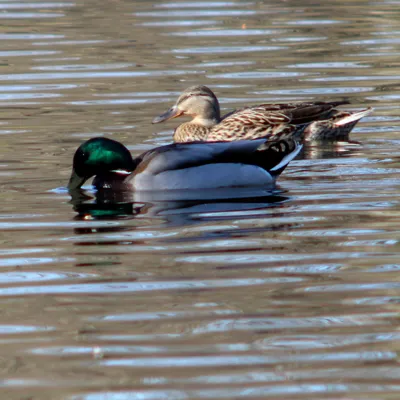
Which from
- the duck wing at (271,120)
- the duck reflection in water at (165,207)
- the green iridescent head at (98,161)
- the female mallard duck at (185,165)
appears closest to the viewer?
the duck reflection in water at (165,207)

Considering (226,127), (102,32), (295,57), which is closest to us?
(226,127)

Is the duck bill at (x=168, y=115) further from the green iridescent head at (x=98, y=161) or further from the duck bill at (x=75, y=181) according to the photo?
the duck bill at (x=75, y=181)

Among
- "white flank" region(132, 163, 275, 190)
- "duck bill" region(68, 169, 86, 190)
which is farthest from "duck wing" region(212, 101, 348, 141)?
"duck bill" region(68, 169, 86, 190)

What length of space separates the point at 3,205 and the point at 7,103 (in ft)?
16.6

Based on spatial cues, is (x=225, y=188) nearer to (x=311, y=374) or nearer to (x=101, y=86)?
(x=311, y=374)

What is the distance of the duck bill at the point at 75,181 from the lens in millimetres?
9477

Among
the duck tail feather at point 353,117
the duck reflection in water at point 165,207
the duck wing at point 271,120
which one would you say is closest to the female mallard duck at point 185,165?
the duck reflection in water at point 165,207

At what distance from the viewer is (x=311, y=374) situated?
4.66 m

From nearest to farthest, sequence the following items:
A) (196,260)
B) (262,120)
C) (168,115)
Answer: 1. (196,260)
2. (262,120)
3. (168,115)

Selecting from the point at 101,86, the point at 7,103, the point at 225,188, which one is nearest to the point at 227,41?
the point at 101,86

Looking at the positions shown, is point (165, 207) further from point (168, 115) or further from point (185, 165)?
point (168, 115)

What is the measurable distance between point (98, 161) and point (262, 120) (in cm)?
253

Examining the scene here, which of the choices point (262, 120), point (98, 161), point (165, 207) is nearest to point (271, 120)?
point (262, 120)

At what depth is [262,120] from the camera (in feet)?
38.0
